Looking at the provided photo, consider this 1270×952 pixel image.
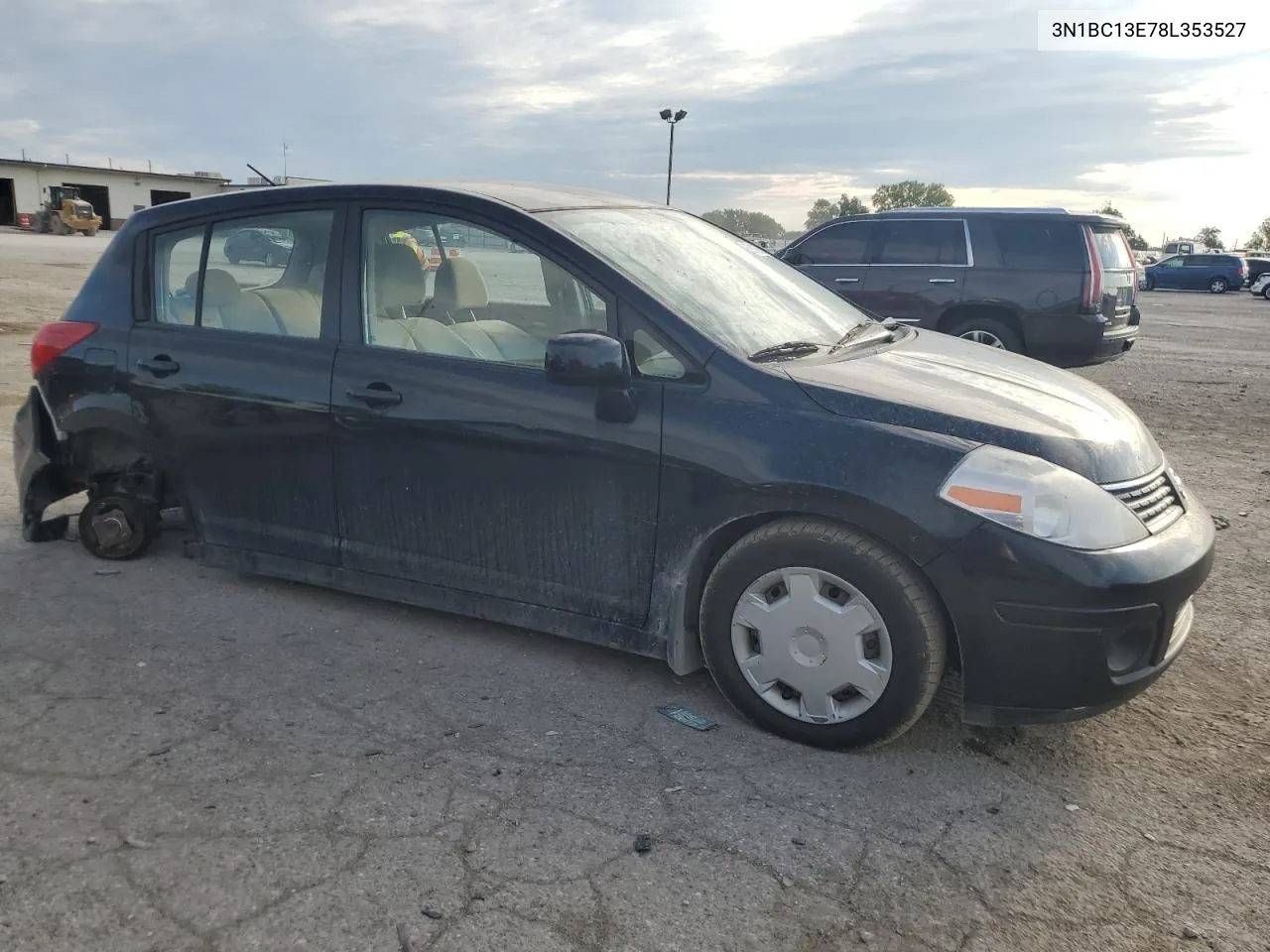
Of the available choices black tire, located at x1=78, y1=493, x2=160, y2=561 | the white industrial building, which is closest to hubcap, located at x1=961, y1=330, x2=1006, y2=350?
black tire, located at x1=78, y1=493, x2=160, y2=561

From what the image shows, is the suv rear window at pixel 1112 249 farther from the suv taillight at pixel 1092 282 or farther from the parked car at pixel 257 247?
the parked car at pixel 257 247

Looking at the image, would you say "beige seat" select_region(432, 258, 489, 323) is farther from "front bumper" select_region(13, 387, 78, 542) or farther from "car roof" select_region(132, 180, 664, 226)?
"front bumper" select_region(13, 387, 78, 542)

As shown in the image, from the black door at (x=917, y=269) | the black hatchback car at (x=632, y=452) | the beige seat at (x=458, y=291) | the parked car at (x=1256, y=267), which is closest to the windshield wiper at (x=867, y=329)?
the black hatchback car at (x=632, y=452)

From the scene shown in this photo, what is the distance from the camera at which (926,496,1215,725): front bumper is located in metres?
2.89

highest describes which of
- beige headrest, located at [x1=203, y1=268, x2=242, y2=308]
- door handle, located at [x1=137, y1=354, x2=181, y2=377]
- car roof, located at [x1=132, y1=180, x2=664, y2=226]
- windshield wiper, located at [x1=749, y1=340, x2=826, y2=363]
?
car roof, located at [x1=132, y1=180, x2=664, y2=226]

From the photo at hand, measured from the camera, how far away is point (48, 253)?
3406 centimetres

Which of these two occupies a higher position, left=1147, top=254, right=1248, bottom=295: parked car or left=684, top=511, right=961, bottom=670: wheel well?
left=1147, top=254, right=1248, bottom=295: parked car

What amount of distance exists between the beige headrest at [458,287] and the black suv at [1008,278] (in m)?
6.84

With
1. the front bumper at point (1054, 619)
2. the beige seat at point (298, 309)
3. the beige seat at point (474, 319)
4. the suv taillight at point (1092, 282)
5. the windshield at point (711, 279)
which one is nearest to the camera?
the front bumper at point (1054, 619)

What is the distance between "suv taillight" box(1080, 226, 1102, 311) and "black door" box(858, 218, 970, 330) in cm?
115

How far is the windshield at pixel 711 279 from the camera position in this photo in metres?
3.56

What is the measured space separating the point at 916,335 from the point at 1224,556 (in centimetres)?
213

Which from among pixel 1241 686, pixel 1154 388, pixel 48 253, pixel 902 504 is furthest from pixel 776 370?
pixel 48 253

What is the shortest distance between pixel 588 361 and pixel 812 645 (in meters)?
1.13
